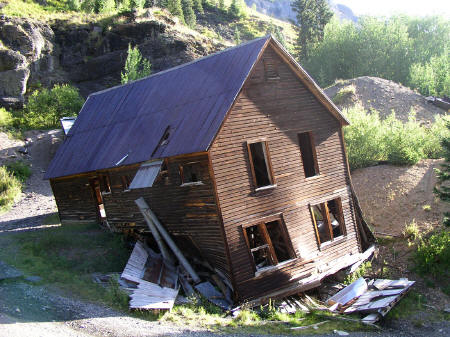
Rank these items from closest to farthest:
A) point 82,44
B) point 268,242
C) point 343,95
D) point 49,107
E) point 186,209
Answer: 1. point 268,242
2. point 186,209
3. point 343,95
4. point 49,107
5. point 82,44

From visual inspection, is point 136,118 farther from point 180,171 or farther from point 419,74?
point 419,74

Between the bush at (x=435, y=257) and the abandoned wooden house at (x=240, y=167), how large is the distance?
8.30ft

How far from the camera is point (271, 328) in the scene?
40.8 feet

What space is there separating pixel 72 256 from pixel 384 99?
3345 cm

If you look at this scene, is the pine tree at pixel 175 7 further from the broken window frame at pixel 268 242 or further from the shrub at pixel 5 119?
the broken window frame at pixel 268 242

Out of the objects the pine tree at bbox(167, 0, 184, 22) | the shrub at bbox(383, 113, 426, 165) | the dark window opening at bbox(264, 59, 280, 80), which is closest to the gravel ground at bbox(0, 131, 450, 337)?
the dark window opening at bbox(264, 59, 280, 80)

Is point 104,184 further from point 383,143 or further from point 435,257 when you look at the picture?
point 383,143

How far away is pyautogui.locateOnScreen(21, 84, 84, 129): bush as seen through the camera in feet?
135

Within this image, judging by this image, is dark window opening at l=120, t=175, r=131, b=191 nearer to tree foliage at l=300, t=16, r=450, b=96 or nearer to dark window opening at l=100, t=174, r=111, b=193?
dark window opening at l=100, t=174, r=111, b=193

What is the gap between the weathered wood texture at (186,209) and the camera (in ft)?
46.9

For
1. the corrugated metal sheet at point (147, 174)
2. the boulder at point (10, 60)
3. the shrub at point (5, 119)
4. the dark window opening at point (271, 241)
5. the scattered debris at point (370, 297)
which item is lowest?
the scattered debris at point (370, 297)

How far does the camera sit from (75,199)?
72.5 feet

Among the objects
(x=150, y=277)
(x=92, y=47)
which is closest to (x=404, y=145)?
(x=150, y=277)

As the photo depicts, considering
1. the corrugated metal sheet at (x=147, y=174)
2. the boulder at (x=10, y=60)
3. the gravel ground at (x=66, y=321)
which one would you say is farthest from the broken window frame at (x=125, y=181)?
the boulder at (x=10, y=60)
